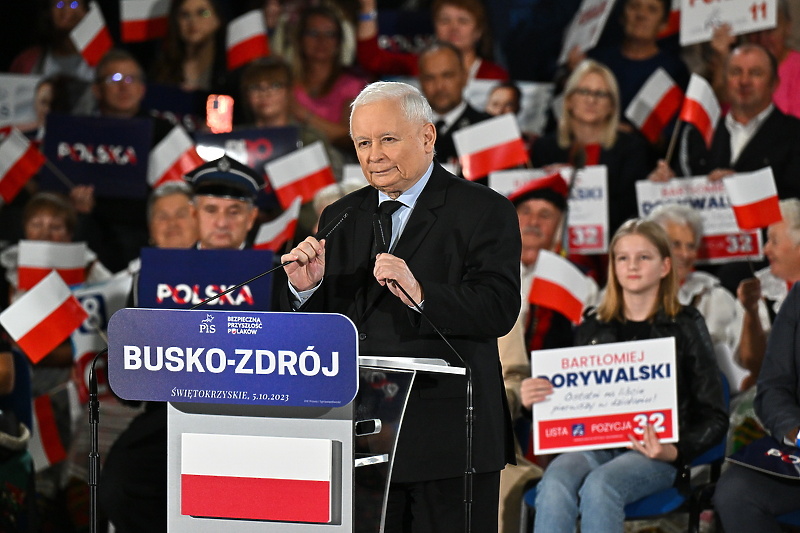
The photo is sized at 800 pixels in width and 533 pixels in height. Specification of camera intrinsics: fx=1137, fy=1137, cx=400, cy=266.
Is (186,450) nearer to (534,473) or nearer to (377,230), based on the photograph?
(377,230)

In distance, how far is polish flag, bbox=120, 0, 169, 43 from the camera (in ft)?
23.1

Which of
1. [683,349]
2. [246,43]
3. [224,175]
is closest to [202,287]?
[224,175]

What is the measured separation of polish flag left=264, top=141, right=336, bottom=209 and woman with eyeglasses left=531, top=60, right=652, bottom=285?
48.4 inches

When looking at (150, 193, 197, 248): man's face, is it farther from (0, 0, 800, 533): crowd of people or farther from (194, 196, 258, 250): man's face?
(194, 196, 258, 250): man's face

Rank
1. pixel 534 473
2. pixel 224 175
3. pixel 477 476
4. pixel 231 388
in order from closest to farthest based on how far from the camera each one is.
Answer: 1. pixel 231 388
2. pixel 477 476
3. pixel 534 473
4. pixel 224 175

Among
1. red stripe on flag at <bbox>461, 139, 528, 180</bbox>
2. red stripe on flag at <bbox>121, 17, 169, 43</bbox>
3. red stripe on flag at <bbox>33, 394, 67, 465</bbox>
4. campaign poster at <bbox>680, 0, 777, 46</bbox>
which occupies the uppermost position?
red stripe on flag at <bbox>121, 17, 169, 43</bbox>

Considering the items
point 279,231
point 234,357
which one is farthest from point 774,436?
point 279,231

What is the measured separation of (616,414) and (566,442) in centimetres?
21

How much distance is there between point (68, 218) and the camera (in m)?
5.79

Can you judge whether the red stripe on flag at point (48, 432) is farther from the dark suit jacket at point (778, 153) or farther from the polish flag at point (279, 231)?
the dark suit jacket at point (778, 153)

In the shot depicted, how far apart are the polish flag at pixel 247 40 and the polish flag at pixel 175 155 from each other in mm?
888

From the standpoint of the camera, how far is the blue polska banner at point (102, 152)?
612 centimetres

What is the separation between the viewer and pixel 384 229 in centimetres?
257

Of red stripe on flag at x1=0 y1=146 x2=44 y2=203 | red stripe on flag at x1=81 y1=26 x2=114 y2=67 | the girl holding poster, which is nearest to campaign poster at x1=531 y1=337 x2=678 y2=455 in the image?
the girl holding poster
